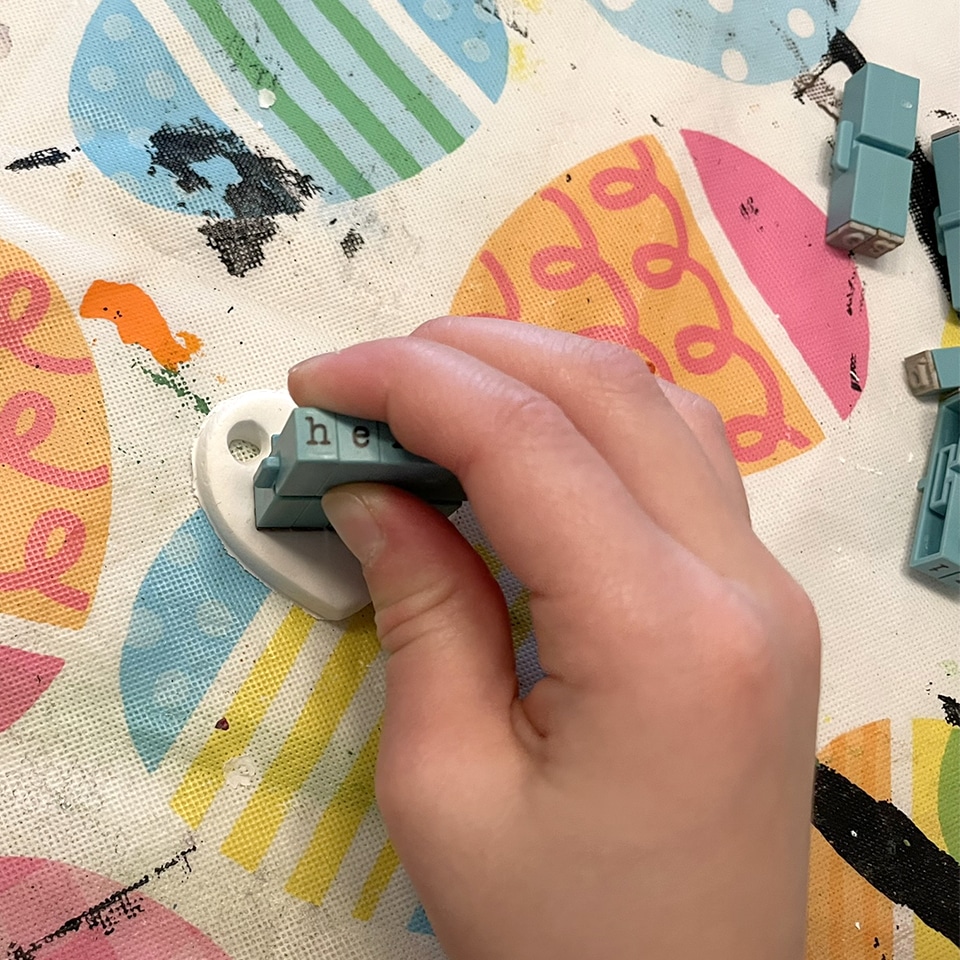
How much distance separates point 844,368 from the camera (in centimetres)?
61

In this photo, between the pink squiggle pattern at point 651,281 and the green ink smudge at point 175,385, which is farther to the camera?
the pink squiggle pattern at point 651,281

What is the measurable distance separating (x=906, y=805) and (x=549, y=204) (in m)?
0.41

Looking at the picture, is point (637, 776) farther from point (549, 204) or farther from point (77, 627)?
point (549, 204)

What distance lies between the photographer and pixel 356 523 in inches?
15.6

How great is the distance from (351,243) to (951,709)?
456 mm

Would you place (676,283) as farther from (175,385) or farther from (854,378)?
(175,385)

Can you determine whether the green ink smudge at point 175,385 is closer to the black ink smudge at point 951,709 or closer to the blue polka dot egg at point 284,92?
the blue polka dot egg at point 284,92

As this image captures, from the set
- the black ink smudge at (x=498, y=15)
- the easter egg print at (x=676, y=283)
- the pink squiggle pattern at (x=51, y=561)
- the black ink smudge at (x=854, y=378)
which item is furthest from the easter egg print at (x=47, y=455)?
the black ink smudge at (x=854, y=378)

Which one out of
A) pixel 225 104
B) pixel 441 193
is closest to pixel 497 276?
pixel 441 193

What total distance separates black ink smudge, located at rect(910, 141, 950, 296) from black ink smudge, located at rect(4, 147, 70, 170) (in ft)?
1.79

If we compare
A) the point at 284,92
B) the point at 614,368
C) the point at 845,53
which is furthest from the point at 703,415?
the point at 845,53

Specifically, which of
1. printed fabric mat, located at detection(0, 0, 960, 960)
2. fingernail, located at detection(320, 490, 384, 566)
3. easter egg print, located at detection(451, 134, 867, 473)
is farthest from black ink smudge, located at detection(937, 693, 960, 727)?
fingernail, located at detection(320, 490, 384, 566)

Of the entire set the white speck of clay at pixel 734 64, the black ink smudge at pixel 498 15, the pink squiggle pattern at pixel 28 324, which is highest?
the white speck of clay at pixel 734 64

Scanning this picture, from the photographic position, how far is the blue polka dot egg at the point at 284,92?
0.49m
